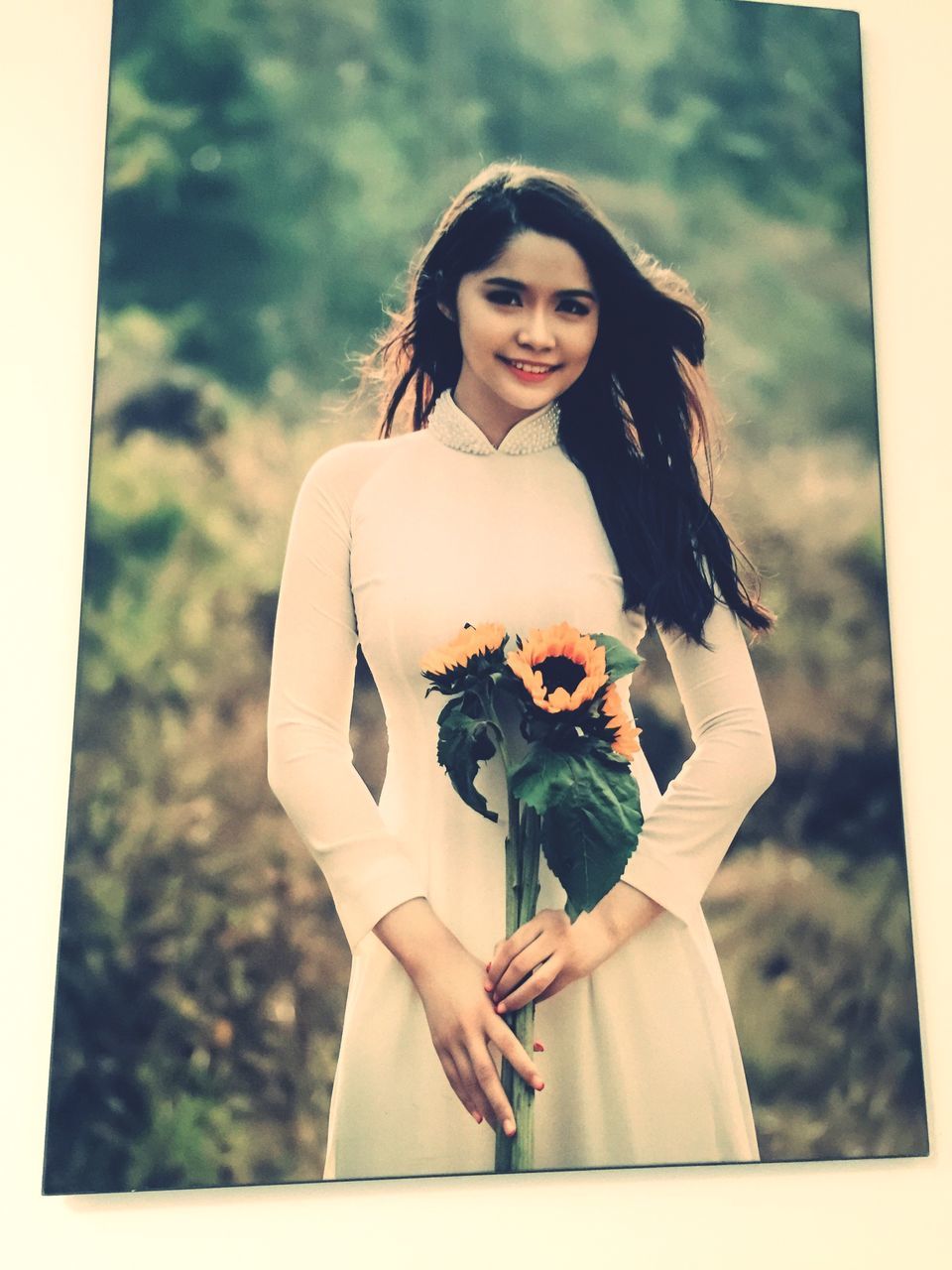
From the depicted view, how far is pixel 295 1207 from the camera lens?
1.22 metres

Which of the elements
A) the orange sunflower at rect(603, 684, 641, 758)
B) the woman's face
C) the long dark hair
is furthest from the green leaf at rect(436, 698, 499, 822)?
the woman's face

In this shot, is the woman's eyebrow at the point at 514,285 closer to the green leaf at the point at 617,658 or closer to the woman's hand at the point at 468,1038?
the green leaf at the point at 617,658

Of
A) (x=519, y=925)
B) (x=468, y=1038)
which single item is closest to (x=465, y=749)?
(x=519, y=925)

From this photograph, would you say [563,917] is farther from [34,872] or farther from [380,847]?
[34,872]

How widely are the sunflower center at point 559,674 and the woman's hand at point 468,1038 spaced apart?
29 cm

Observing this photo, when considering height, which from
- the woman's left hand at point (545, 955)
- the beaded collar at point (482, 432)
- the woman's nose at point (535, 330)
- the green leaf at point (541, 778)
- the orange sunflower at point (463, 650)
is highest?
the woman's nose at point (535, 330)

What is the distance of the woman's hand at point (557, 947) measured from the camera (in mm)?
1232

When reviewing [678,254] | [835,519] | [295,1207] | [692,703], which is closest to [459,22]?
[678,254]

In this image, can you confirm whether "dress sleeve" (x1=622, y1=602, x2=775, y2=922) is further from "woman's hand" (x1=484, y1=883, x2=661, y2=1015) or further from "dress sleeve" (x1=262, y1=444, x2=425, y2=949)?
"dress sleeve" (x1=262, y1=444, x2=425, y2=949)

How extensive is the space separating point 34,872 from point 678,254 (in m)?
1.03

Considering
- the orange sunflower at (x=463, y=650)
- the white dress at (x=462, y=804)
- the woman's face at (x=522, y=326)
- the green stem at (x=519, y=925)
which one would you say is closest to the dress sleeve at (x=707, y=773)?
the white dress at (x=462, y=804)

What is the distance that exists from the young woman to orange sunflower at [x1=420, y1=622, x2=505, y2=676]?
3cm

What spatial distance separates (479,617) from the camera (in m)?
1.29

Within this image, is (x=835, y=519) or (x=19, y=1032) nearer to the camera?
(x=19, y=1032)
